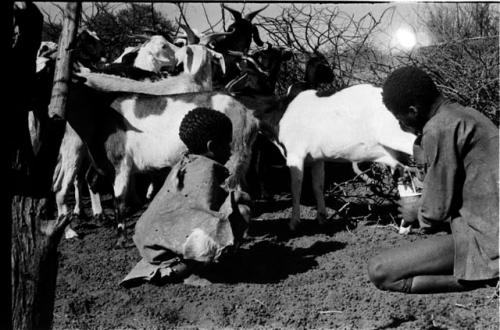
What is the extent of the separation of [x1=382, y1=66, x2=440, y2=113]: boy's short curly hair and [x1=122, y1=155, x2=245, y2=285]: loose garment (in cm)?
164

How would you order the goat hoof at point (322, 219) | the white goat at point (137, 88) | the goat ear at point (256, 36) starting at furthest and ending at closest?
the goat ear at point (256, 36) → the goat hoof at point (322, 219) → the white goat at point (137, 88)

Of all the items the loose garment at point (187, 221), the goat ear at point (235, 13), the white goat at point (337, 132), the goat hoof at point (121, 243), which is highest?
the goat ear at point (235, 13)

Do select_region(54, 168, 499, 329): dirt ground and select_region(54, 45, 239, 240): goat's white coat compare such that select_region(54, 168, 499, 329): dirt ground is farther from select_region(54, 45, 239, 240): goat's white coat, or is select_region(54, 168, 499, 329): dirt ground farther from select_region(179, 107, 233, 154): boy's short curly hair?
select_region(179, 107, 233, 154): boy's short curly hair

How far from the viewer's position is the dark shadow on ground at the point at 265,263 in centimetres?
494

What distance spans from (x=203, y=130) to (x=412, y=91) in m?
1.84

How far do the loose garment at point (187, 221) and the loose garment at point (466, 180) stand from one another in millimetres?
1632

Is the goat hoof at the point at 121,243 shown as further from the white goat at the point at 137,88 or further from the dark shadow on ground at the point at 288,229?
the dark shadow on ground at the point at 288,229

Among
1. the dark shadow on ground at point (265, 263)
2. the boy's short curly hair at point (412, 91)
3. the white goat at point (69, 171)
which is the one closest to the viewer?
the boy's short curly hair at point (412, 91)

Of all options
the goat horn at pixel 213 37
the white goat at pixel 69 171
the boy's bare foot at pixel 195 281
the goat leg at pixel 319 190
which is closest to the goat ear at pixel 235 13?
the goat horn at pixel 213 37

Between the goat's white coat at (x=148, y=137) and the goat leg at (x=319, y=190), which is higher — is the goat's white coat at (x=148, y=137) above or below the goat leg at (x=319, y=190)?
above

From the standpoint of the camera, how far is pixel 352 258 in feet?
17.7

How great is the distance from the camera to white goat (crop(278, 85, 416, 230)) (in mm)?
6238

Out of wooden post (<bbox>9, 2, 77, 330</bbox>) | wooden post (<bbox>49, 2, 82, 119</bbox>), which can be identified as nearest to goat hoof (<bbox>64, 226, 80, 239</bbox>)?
wooden post (<bbox>9, 2, 77, 330</bbox>)

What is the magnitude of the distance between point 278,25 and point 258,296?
5496 mm
